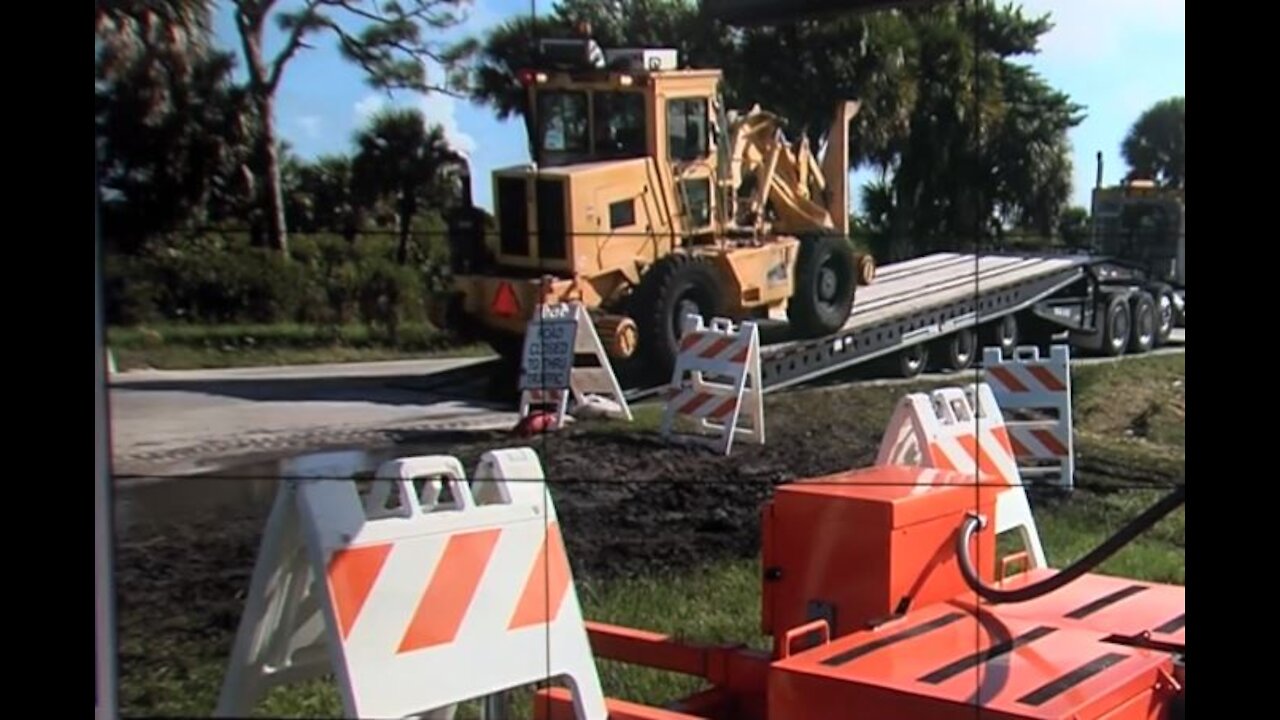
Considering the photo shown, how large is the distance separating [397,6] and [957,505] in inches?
44.6

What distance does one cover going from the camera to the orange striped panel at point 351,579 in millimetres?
2059

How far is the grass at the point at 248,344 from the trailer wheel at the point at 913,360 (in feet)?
2.16

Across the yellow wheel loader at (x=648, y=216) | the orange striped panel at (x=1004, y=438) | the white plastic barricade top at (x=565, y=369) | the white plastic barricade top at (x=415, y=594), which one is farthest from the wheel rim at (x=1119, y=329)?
the white plastic barricade top at (x=415, y=594)

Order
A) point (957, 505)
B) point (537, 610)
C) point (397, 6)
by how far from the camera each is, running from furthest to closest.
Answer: point (957, 505), point (537, 610), point (397, 6)

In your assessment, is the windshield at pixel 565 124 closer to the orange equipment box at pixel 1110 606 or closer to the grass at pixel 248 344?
the grass at pixel 248 344

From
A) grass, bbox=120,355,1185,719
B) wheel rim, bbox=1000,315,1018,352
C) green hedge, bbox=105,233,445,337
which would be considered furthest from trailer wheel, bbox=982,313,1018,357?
green hedge, bbox=105,233,445,337

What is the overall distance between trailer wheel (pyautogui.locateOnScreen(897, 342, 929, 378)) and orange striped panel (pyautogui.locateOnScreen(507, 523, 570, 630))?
554 millimetres

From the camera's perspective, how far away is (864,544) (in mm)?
2385

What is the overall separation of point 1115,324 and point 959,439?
0.91 ft

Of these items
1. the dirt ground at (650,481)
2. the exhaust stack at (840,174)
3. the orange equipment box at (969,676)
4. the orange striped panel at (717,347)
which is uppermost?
the exhaust stack at (840,174)

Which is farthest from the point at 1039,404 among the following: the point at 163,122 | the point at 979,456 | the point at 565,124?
the point at 163,122
